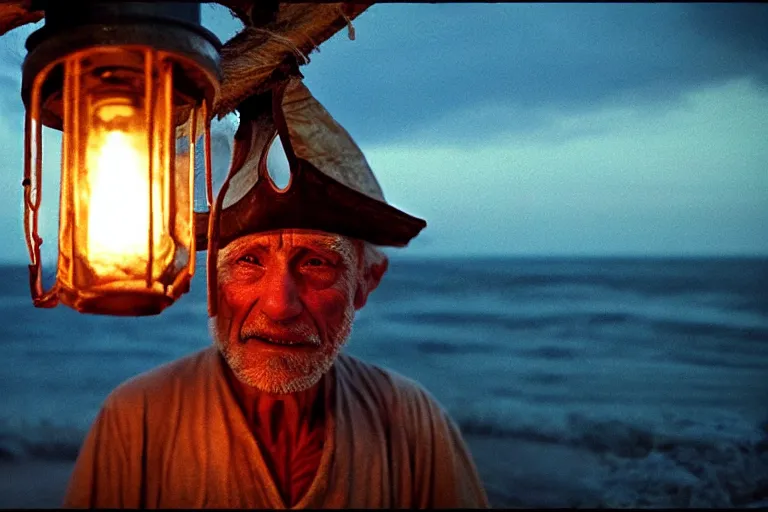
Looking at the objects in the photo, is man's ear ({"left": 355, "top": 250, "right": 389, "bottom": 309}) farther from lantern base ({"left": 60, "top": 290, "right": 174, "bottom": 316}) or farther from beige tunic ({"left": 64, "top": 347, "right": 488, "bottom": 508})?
lantern base ({"left": 60, "top": 290, "right": 174, "bottom": 316})

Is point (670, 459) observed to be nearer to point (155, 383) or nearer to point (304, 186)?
point (304, 186)

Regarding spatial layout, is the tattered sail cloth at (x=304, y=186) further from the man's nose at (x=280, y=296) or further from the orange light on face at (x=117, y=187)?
the orange light on face at (x=117, y=187)

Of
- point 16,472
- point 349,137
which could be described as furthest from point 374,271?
point 16,472

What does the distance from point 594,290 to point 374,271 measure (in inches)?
29.8

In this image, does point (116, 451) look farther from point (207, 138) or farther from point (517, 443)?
point (517, 443)

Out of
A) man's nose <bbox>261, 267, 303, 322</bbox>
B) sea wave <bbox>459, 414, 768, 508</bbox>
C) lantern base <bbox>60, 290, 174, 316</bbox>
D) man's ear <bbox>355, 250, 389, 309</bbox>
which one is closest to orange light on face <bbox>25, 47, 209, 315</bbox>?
lantern base <bbox>60, 290, 174, 316</bbox>

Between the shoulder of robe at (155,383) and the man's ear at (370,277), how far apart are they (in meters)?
0.43

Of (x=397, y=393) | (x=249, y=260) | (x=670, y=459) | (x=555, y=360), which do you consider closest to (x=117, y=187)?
(x=249, y=260)

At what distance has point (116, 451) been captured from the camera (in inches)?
88.6

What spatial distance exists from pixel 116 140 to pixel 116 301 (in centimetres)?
34

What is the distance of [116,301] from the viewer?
170 cm

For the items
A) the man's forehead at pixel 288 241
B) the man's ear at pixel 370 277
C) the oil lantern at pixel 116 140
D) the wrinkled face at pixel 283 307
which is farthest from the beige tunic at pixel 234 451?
the oil lantern at pixel 116 140

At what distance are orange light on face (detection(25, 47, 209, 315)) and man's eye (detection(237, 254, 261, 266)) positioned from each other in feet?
1.62

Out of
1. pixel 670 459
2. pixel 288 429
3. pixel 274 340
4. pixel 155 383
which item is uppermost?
pixel 274 340
